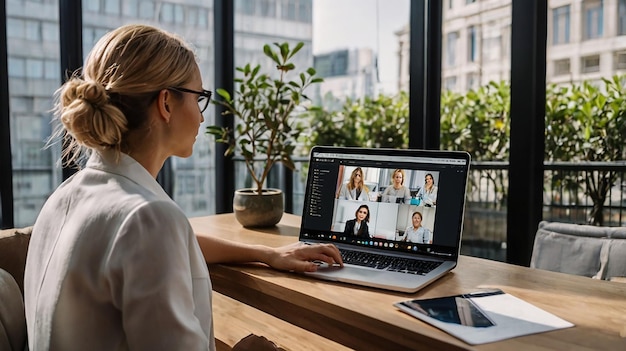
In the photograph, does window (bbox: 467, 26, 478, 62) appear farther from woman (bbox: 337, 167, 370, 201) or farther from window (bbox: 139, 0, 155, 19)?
window (bbox: 139, 0, 155, 19)

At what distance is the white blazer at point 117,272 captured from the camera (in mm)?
847

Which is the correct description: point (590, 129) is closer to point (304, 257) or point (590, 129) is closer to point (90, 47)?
point (304, 257)

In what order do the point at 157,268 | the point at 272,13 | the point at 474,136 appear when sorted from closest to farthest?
the point at 157,268 → the point at 474,136 → the point at 272,13

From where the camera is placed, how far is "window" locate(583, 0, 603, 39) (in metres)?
2.26

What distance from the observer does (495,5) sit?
2.52m

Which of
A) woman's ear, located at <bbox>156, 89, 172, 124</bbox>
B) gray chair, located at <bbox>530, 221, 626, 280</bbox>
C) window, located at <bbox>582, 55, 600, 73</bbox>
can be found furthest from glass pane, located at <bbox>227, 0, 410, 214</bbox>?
woman's ear, located at <bbox>156, 89, 172, 124</bbox>

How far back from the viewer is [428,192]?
155 cm

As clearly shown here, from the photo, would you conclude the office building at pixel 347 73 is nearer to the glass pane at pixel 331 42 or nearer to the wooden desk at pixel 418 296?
the glass pane at pixel 331 42

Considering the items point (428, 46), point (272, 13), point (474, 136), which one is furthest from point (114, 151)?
point (272, 13)

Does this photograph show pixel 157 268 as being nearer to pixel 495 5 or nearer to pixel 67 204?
pixel 67 204

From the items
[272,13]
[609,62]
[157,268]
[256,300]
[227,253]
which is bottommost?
[256,300]

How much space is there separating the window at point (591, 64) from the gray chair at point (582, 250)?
2.81 ft

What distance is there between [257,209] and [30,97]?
5.81 feet

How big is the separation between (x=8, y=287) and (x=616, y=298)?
1.38 meters
